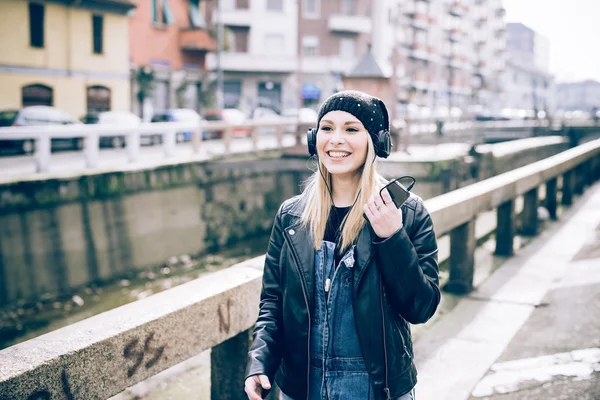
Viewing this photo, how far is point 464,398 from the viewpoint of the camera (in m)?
3.40

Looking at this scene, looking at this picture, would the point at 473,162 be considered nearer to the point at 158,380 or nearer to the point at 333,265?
the point at 158,380

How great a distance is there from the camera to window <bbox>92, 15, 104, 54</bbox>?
91.7 ft

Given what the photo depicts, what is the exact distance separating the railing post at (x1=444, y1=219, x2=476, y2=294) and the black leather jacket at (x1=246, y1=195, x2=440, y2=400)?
3.24 meters

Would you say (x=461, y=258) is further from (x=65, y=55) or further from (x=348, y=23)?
(x=348, y=23)

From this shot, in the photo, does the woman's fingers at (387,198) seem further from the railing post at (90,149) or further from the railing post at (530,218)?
the railing post at (90,149)

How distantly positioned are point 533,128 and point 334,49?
57.5ft

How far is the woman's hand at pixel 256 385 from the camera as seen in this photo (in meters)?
1.92

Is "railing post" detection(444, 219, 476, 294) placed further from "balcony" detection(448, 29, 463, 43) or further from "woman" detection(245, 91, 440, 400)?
"balcony" detection(448, 29, 463, 43)

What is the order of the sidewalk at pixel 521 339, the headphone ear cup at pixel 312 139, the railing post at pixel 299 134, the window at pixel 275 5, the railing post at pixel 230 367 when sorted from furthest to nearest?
the window at pixel 275 5 < the railing post at pixel 299 134 < the sidewalk at pixel 521 339 < the railing post at pixel 230 367 < the headphone ear cup at pixel 312 139

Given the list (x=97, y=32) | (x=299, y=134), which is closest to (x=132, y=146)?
(x=299, y=134)

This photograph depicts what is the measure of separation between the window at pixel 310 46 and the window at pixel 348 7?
299cm

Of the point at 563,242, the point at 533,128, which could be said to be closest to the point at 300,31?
the point at 533,128

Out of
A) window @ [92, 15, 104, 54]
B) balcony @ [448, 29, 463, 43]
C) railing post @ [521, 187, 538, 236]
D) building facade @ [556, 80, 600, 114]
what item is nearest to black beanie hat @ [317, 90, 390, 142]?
railing post @ [521, 187, 538, 236]

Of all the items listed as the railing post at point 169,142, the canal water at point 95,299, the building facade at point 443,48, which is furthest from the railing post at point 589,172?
the building facade at point 443,48
